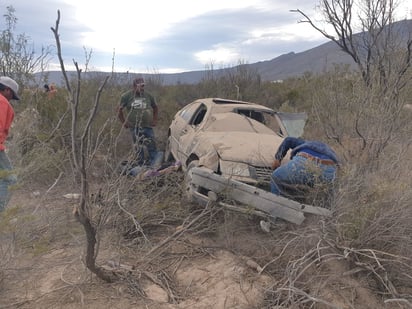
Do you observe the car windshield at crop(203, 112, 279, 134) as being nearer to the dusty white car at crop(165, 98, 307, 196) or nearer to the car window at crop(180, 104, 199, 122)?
the dusty white car at crop(165, 98, 307, 196)

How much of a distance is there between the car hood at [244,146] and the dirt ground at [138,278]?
1020 mm

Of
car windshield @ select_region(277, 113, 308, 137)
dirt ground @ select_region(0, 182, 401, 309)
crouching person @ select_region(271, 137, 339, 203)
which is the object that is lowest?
dirt ground @ select_region(0, 182, 401, 309)

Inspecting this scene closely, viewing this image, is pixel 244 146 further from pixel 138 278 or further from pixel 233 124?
pixel 138 278

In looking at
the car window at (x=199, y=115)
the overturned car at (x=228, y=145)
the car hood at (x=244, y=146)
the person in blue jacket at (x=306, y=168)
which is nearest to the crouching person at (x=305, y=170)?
the person in blue jacket at (x=306, y=168)

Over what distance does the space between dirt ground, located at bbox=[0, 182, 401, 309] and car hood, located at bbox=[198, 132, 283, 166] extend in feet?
3.35

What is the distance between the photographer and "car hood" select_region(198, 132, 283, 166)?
17.3 ft

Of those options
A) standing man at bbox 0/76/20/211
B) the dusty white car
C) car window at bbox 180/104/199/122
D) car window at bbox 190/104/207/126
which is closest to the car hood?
the dusty white car

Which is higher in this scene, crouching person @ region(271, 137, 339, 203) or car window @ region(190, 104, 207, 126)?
car window @ region(190, 104, 207, 126)

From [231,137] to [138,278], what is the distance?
2.59m

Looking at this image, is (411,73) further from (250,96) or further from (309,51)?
(309,51)

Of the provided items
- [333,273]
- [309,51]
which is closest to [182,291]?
[333,273]

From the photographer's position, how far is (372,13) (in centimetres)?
1239

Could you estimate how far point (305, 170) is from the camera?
178 inches

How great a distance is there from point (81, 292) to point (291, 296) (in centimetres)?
173
